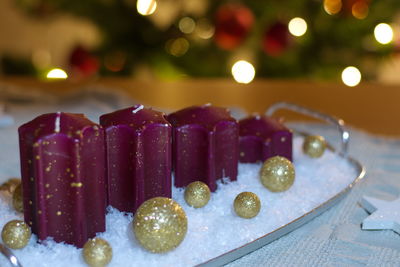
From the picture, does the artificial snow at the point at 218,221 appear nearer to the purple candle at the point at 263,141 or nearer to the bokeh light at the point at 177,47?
the purple candle at the point at 263,141

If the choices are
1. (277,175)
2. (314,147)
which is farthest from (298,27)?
(277,175)

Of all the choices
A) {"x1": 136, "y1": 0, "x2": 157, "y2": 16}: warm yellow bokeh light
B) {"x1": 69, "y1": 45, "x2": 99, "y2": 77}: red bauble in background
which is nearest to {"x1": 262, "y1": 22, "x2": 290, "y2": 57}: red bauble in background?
{"x1": 136, "y1": 0, "x2": 157, "y2": 16}: warm yellow bokeh light

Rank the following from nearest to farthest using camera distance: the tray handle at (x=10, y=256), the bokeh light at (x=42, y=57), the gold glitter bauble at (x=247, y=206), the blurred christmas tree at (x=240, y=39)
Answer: the tray handle at (x=10, y=256) → the gold glitter bauble at (x=247, y=206) → the blurred christmas tree at (x=240, y=39) → the bokeh light at (x=42, y=57)

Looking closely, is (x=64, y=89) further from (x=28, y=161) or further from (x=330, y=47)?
(x=28, y=161)

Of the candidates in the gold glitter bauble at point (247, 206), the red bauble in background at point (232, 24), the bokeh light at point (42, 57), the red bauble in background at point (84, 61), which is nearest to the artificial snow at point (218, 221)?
the gold glitter bauble at point (247, 206)

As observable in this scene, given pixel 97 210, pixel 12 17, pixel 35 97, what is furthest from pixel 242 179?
pixel 12 17

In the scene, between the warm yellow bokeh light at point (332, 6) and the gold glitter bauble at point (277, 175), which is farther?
the warm yellow bokeh light at point (332, 6)

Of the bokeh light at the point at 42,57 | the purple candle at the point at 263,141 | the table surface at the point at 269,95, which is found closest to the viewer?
the purple candle at the point at 263,141
